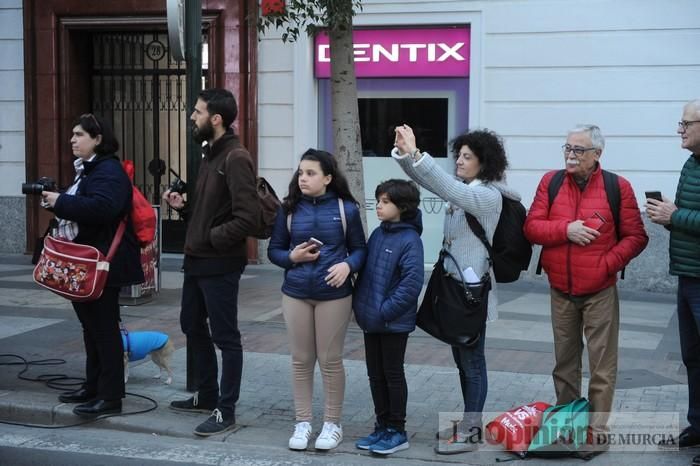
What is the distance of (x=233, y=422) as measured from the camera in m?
6.11

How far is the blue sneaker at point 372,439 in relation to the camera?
5.67 meters

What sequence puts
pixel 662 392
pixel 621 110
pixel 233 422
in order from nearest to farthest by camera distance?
pixel 233 422 < pixel 662 392 < pixel 621 110

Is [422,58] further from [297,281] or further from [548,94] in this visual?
[297,281]

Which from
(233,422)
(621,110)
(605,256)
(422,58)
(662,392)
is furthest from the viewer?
(422,58)

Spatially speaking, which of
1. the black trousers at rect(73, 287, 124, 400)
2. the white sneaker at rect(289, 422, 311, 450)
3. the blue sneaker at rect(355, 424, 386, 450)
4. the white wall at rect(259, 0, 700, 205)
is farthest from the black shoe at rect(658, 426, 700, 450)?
the white wall at rect(259, 0, 700, 205)

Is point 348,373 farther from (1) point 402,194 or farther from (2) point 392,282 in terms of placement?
(1) point 402,194

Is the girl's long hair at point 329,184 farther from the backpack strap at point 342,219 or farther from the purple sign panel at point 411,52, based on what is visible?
the purple sign panel at point 411,52

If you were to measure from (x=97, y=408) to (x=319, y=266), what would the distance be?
1.85 metres

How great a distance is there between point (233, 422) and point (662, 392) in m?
3.04

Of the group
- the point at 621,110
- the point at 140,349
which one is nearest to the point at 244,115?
the point at 621,110

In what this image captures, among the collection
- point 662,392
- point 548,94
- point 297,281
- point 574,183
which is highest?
point 548,94

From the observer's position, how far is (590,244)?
552 centimetres

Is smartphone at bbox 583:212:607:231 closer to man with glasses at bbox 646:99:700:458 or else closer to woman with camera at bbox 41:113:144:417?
man with glasses at bbox 646:99:700:458

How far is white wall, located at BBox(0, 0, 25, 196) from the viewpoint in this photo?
579 inches
